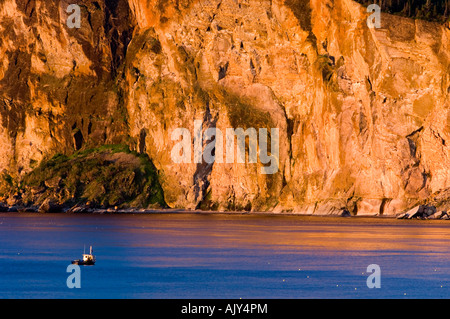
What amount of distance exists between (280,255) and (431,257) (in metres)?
10.2

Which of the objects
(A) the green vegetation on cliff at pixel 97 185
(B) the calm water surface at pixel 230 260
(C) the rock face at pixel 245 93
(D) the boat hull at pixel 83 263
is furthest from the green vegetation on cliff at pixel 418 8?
(D) the boat hull at pixel 83 263

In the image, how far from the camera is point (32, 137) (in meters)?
143

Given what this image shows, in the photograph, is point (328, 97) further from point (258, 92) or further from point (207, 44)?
point (207, 44)

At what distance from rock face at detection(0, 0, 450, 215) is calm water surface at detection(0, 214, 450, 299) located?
57.6ft

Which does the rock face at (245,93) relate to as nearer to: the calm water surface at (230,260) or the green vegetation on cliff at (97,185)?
the green vegetation on cliff at (97,185)

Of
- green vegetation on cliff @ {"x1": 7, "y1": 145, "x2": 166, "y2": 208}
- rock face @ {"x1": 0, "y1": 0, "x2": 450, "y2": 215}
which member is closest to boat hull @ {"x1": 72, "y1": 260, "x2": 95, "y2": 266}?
rock face @ {"x1": 0, "y1": 0, "x2": 450, "y2": 215}

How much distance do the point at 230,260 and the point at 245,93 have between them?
71037 mm

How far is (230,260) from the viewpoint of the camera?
5897cm

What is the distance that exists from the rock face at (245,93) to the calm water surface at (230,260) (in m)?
17.6

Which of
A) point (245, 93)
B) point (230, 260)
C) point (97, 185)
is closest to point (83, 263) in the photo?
point (230, 260)

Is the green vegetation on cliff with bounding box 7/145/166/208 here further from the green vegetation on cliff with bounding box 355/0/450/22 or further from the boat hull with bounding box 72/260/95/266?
the boat hull with bounding box 72/260/95/266

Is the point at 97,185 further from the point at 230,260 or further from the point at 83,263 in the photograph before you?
the point at 83,263
